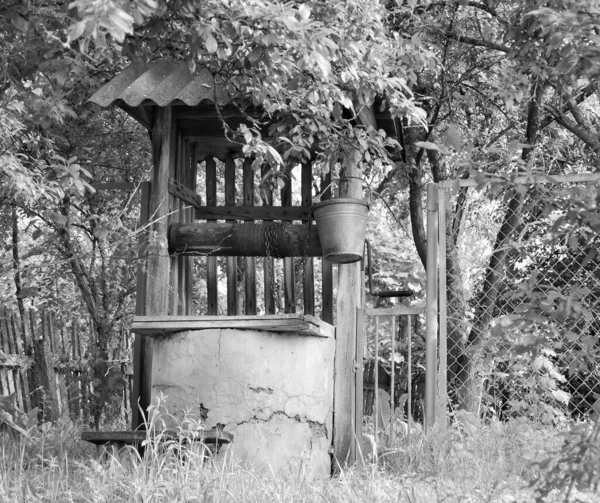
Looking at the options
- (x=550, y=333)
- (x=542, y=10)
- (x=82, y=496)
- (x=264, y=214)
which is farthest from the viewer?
(x=264, y=214)

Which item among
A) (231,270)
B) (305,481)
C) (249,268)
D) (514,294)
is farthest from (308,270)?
(514,294)

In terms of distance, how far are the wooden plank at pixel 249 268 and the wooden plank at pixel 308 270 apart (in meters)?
0.37

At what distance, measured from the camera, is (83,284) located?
27.3 ft

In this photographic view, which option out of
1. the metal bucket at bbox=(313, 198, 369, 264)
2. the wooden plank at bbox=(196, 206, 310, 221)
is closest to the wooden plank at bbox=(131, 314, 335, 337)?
the metal bucket at bbox=(313, 198, 369, 264)

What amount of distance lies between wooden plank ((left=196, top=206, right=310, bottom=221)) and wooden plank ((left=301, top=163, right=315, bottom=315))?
0.36ft

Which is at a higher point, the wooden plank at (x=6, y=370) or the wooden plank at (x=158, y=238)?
the wooden plank at (x=158, y=238)

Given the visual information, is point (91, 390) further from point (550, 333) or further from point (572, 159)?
point (550, 333)

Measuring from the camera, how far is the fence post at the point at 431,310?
5.62 meters

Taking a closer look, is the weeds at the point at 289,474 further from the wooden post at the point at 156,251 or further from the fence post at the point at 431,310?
the wooden post at the point at 156,251

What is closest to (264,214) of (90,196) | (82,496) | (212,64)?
(212,64)

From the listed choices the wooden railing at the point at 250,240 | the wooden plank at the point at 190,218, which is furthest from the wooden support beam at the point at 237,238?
the wooden plank at the point at 190,218

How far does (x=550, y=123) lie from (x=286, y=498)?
5.91 m

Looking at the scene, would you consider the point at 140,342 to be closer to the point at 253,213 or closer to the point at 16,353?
the point at 253,213

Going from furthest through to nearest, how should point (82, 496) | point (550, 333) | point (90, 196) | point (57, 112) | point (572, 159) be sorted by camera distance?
point (572, 159), point (90, 196), point (57, 112), point (82, 496), point (550, 333)
